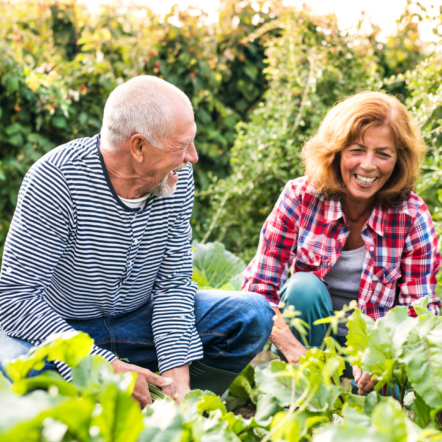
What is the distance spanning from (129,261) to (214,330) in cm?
41

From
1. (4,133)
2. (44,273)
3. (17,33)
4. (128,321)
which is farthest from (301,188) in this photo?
(17,33)

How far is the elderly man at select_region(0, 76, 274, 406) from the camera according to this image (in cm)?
154

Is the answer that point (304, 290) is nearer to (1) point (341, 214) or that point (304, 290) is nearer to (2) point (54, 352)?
(1) point (341, 214)

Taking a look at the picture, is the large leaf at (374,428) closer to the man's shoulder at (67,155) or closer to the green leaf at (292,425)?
the green leaf at (292,425)

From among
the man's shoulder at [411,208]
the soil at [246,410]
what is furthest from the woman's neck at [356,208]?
the soil at [246,410]

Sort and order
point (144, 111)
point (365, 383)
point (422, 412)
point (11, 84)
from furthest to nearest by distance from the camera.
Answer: point (11, 84) < point (144, 111) < point (365, 383) < point (422, 412)

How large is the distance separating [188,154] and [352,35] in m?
2.19

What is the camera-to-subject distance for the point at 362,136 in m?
1.89

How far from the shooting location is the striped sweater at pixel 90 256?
5.04ft

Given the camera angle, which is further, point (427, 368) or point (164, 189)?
point (164, 189)

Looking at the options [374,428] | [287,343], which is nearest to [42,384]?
[374,428]

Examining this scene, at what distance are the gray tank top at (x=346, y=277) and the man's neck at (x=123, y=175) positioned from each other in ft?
2.78

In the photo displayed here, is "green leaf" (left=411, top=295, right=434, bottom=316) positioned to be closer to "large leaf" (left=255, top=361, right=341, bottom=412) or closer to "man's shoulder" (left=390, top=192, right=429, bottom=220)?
"large leaf" (left=255, top=361, right=341, bottom=412)

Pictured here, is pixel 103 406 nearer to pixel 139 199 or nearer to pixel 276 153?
pixel 139 199
